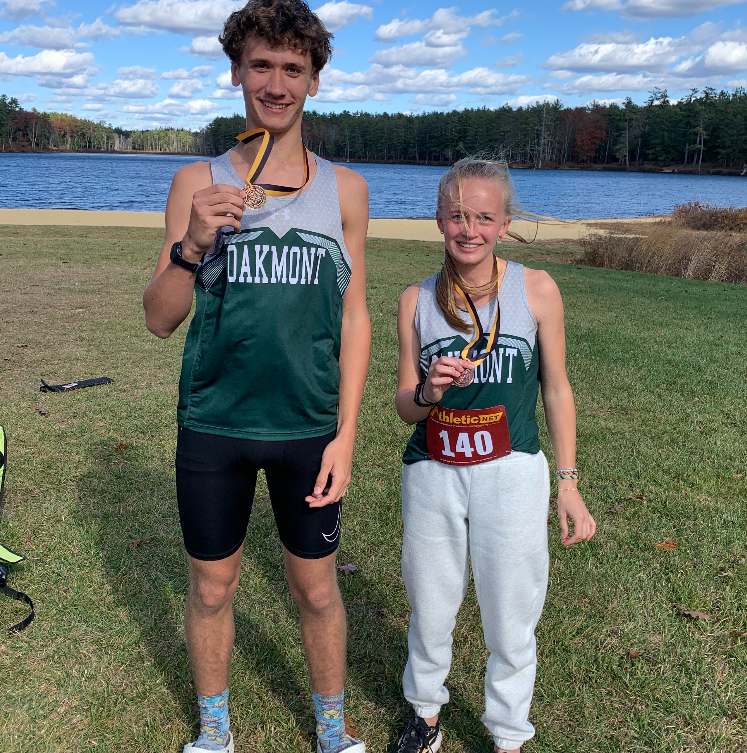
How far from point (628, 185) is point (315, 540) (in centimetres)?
8749

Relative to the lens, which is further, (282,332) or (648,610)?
(648,610)

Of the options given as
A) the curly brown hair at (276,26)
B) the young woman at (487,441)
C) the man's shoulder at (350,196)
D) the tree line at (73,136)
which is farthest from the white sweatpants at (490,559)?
the tree line at (73,136)

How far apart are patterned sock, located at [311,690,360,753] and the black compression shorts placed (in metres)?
0.58

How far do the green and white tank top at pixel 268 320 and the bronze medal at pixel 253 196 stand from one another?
0.12m

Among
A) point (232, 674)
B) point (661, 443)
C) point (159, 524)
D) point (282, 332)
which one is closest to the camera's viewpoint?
point (282, 332)

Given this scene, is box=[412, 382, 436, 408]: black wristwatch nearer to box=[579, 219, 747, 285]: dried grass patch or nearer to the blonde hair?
the blonde hair

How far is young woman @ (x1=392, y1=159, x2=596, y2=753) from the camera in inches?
89.7

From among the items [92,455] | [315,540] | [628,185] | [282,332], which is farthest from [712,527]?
[628,185]

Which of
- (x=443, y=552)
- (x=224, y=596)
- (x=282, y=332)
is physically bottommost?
(x=224, y=596)

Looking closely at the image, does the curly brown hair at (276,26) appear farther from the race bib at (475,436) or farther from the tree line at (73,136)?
the tree line at (73,136)

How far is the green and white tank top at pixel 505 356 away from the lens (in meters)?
2.31

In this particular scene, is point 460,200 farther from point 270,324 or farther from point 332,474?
point 332,474

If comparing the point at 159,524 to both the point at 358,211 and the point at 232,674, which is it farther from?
the point at 358,211

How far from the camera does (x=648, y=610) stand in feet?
12.1
